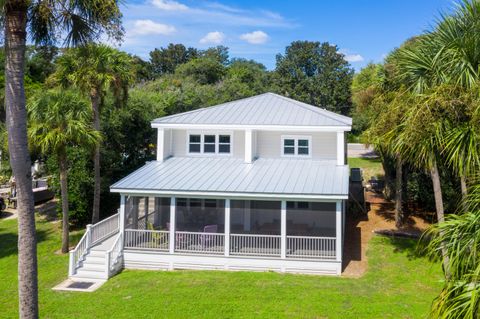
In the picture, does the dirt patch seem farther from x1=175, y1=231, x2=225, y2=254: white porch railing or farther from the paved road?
the paved road

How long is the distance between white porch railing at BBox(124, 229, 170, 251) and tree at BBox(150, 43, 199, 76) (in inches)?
3133

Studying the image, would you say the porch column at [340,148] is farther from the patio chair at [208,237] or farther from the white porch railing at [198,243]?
the white porch railing at [198,243]

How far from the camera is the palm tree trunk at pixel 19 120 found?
324 inches

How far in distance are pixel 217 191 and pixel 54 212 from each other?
1518cm

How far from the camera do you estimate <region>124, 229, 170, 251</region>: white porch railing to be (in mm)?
18995

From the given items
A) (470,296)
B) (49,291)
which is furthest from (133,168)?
(470,296)

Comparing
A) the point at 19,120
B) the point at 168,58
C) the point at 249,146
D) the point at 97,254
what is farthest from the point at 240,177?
the point at 168,58

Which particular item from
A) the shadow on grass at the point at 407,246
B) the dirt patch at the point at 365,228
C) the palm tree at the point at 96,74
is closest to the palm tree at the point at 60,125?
the palm tree at the point at 96,74

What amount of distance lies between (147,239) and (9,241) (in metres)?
8.58

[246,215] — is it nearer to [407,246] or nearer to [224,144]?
[224,144]

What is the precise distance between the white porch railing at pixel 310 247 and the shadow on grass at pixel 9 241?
13086 millimetres

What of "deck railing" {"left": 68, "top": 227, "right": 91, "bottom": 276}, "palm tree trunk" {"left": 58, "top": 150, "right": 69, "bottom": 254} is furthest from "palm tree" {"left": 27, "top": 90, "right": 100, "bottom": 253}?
"deck railing" {"left": 68, "top": 227, "right": 91, "bottom": 276}

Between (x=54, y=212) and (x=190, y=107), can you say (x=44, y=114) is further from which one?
(x=190, y=107)

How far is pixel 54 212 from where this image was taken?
93.2 feet
